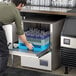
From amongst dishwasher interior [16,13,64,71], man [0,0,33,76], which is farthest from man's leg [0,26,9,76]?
dishwasher interior [16,13,64,71]

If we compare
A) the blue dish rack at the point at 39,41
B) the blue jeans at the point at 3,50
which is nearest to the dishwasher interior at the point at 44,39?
the blue dish rack at the point at 39,41

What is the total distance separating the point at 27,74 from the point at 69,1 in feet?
3.64

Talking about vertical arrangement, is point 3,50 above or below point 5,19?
below

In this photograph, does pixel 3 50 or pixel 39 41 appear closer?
pixel 3 50

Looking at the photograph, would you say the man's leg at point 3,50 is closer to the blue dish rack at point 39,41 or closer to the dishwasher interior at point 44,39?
the dishwasher interior at point 44,39

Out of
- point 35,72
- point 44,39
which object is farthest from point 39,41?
point 35,72

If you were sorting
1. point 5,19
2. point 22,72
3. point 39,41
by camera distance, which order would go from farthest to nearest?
point 22,72 → point 39,41 → point 5,19

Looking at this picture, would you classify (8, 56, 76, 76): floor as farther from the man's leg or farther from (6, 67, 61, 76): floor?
the man's leg

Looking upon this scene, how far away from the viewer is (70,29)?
2.76 metres

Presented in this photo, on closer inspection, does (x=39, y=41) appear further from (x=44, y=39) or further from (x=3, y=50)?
(x=3, y=50)

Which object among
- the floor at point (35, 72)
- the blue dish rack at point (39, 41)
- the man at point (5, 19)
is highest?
the man at point (5, 19)

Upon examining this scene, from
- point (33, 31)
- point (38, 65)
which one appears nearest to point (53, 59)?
point (38, 65)

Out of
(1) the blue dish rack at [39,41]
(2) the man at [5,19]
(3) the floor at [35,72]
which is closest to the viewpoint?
(2) the man at [5,19]

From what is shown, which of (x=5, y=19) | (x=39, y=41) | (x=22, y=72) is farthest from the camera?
(x=22, y=72)
